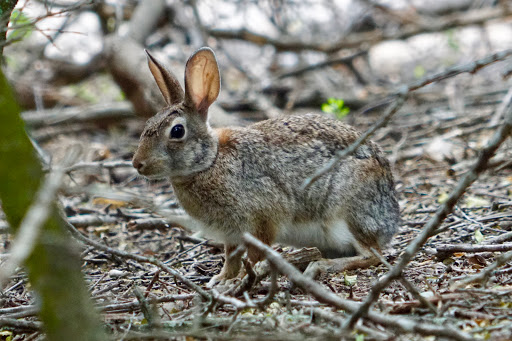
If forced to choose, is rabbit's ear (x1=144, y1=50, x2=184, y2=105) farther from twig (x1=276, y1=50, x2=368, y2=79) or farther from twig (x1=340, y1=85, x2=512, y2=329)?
twig (x1=276, y1=50, x2=368, y2=79)

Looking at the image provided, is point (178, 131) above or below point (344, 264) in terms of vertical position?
above

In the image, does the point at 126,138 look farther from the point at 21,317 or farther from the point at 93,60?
the point at 21,317

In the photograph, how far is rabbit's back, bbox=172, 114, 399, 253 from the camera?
4.24 m

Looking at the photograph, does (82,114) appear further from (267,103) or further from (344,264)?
(344,264)

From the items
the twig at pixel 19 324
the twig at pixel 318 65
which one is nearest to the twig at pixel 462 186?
the twig at pixel 19 324

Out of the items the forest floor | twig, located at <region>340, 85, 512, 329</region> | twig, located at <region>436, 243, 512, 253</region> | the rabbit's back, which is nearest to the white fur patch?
the rabbit's back

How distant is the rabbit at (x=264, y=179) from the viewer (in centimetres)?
420

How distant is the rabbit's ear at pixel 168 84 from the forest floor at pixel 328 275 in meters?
0.82

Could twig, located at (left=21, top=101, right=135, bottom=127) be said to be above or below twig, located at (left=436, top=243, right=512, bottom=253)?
above

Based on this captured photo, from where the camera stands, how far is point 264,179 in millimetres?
4395

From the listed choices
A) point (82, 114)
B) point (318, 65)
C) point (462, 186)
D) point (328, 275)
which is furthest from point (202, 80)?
point (318, 65)

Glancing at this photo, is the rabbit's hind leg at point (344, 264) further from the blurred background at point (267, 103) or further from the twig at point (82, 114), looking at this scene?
the twig at point (82, 114)

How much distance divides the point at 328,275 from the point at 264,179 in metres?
0.86

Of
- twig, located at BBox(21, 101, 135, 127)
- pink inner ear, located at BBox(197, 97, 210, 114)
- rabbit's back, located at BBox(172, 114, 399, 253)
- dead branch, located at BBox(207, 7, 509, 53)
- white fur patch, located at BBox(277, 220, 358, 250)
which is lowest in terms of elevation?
white fur patch, located at BBox(277, 220, 358, 250)
